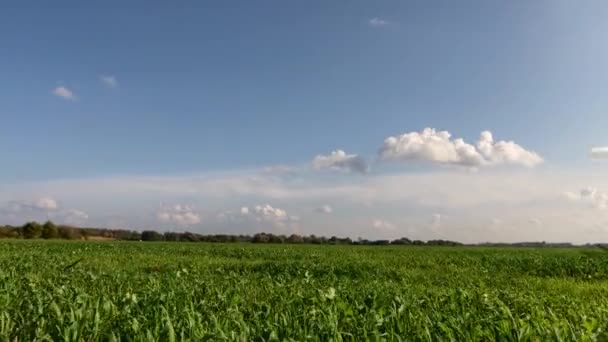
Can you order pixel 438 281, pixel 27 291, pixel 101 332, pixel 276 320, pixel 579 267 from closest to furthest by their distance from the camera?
pixel 101 332
pixel 276 320
pixel 27 291
pixel 438 281
pixel 579 267

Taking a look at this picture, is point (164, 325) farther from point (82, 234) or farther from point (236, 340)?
point (82, 234)

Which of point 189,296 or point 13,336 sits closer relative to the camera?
point 13,336

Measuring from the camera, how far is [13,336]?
3.84 metres

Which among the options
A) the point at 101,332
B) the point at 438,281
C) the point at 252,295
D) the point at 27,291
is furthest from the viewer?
the point at 438,281

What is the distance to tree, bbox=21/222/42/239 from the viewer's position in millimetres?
112750

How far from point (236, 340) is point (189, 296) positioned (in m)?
2.56

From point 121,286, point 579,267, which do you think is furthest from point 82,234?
point 121,286

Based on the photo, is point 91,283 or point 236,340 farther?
point 91,283

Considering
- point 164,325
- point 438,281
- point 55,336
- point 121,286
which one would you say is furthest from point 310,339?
point 438,281

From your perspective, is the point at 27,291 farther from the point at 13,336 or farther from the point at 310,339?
the point at 310,339

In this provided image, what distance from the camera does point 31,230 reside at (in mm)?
113688

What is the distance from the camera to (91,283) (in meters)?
8.14

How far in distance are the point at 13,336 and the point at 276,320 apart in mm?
2062

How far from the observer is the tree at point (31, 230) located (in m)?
113
